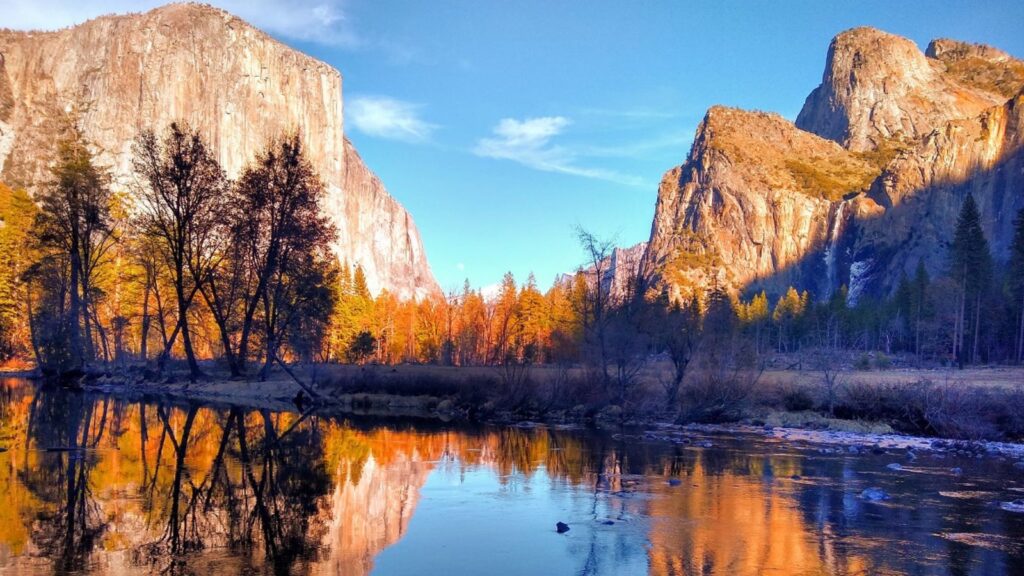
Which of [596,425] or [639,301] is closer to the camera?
[596,425]

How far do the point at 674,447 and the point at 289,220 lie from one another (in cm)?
2203

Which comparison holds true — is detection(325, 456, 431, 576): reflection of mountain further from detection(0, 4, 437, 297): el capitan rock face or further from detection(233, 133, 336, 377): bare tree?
detection(0, 4, 437, 297): el capitan rock face

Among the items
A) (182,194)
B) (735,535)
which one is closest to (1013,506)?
(735,535)

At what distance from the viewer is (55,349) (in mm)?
37844

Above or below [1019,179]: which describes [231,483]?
below

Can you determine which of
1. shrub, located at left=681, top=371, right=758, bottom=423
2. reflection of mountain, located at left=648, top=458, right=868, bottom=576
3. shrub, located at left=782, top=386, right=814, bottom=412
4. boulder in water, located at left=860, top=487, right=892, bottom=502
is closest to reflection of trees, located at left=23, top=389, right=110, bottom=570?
reflection of mountain, located at left=648, top=458, right=868, bottom=576

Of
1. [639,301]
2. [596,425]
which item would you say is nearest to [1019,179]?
[639,301]

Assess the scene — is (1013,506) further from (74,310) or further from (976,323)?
(976,323)

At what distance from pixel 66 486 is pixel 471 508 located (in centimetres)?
655

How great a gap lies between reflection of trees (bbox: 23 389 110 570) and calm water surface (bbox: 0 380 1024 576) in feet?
0.13

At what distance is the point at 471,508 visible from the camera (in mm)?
11586

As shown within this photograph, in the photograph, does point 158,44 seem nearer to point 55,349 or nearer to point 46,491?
point 55,349

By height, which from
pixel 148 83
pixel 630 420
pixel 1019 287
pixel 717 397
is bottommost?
pixel 630 420

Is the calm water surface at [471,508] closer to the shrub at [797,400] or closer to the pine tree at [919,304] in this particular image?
the shrub at [797,400]
